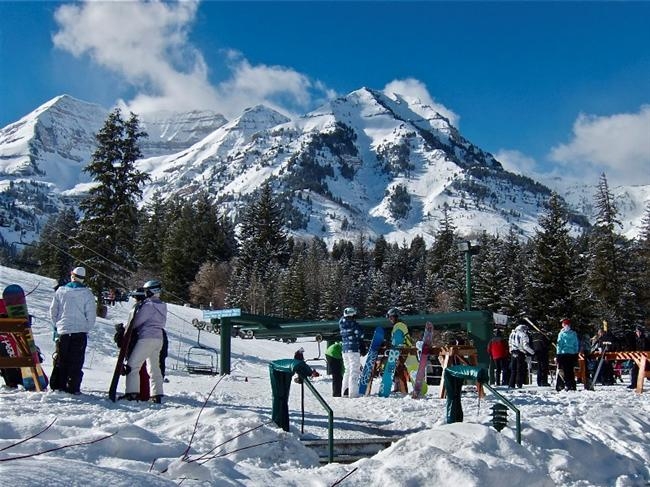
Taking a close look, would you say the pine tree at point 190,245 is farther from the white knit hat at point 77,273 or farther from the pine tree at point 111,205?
the white knit hat at point 77,273

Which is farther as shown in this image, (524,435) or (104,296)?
(104,296)

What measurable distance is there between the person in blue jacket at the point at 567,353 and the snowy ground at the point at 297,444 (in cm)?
380

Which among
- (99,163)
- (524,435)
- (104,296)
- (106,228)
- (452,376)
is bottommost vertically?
(524,435)

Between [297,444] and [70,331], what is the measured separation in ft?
12.7

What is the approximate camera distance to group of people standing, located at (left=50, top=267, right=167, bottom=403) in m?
9.07

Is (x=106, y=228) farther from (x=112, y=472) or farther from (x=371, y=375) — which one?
(x=112, y=472)

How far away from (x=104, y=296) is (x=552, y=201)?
96.6ft

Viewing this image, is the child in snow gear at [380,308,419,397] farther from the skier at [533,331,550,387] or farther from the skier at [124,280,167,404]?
the skier at [533,331,550,387]

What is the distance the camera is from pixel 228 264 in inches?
3319

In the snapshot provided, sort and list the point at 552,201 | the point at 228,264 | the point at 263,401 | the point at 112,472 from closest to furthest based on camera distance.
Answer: the point at 112,472 < the point at 263,401 < the point at 552,201 < the point at 228,264

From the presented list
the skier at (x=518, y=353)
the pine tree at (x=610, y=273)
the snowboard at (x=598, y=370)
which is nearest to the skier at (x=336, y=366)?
the skier at (x=518, y=353)

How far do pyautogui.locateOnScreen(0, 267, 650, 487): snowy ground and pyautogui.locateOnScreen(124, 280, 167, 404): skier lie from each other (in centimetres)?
38

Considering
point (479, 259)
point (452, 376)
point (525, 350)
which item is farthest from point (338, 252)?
point (452, 376)

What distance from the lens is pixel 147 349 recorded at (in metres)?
9.37
